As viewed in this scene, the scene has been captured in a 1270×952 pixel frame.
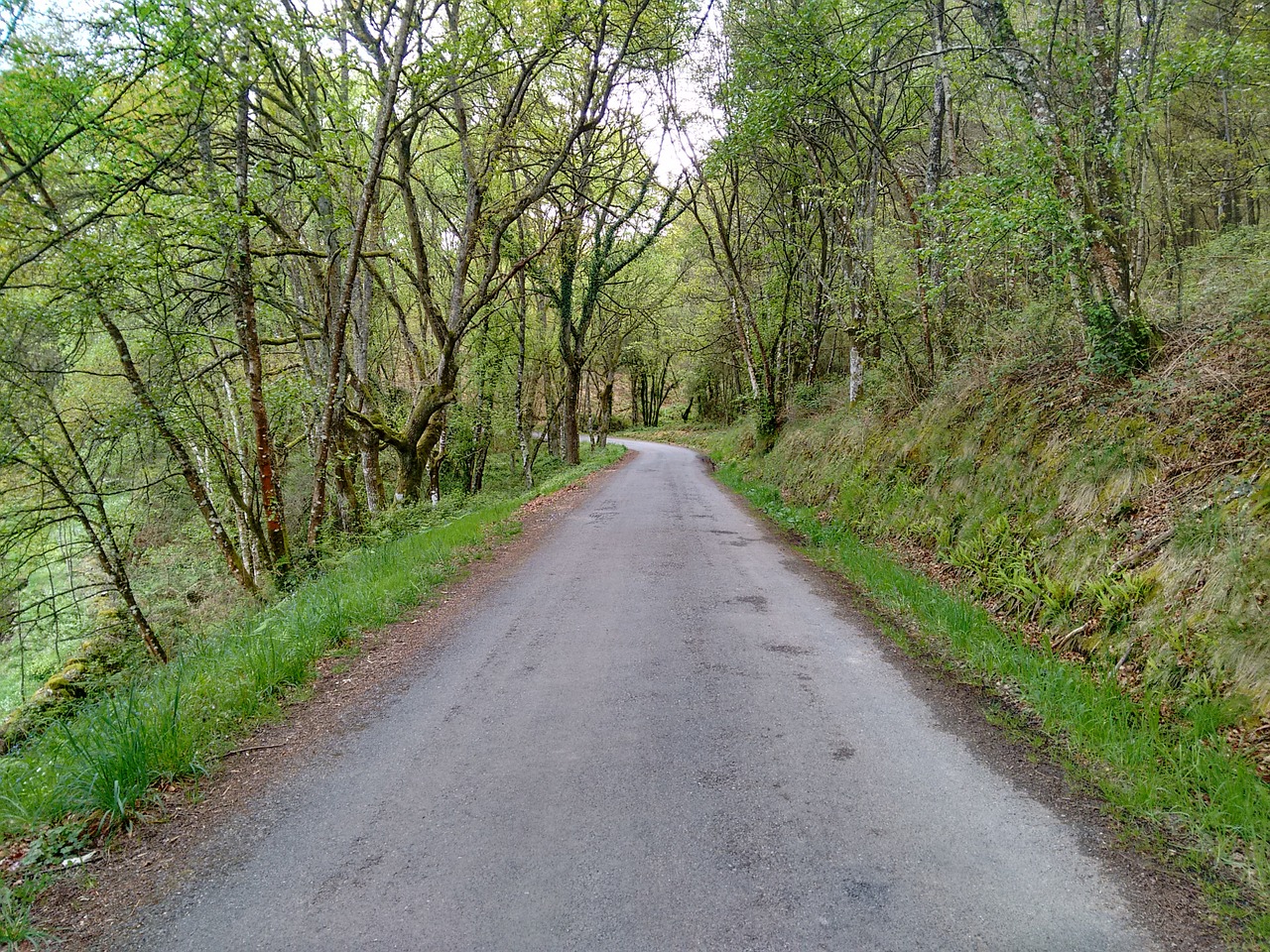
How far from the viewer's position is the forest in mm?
5852

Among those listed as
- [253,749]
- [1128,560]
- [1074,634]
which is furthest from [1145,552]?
[253,749]

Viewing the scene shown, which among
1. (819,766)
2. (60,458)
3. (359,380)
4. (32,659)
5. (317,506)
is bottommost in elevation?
(32,659)

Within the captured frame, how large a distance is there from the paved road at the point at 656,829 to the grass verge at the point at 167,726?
74 centimetres

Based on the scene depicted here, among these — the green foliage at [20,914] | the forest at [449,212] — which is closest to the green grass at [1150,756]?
the forest at [449,212]

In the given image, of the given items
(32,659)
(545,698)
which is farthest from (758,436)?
(32,659)

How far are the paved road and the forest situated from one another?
361 centimetres

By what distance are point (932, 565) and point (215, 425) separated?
44.8ft

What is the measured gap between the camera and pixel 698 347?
29812 millimetres

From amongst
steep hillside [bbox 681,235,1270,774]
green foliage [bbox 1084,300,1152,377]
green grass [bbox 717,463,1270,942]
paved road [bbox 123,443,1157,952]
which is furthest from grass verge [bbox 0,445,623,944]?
green foliage [bbox 1084,300,1152,377]

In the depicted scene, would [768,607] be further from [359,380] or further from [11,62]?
[359,380]

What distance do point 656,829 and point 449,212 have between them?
19011 mm

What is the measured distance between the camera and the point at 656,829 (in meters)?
2.80

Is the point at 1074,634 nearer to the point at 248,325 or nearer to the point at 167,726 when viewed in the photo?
the point at 167,726

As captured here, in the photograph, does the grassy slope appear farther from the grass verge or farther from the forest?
the grass verge
